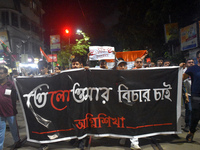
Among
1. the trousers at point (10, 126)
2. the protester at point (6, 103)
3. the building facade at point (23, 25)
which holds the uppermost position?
the building facade at point (23, 25)

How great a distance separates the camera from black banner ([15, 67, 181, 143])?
374 centimetres

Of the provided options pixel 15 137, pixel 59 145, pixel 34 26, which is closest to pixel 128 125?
pixel 59 145

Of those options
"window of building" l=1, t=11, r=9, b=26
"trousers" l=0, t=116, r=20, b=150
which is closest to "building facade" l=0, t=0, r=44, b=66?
"window of building" l=1, t=11, r=9, b=26

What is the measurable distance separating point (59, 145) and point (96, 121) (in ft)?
3.61

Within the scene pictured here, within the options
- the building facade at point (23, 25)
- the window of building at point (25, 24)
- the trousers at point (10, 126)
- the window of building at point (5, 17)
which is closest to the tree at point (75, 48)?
the building facade at point (23, 25)

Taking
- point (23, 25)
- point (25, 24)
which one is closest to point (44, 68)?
point (23, 25)

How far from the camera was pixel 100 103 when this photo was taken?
12.5ft

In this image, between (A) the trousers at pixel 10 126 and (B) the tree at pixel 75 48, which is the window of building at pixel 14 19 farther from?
(A) the trousers at pixel 10 126

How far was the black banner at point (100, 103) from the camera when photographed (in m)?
3.74

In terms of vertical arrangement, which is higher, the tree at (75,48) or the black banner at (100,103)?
the tree at (75,48)

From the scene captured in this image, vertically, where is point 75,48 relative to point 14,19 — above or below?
below

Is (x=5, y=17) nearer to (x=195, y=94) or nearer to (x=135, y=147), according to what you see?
(x=135, y=147)

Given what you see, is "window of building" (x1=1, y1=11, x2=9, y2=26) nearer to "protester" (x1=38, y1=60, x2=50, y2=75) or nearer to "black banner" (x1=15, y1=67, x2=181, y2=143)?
"protester" (x1=38, y1=60, x2=50, y2=75)

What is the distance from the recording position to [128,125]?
12.2 ft
